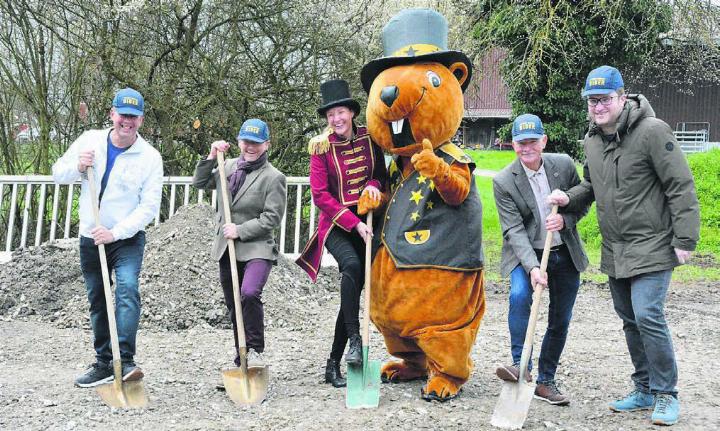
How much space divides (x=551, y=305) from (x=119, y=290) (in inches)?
106

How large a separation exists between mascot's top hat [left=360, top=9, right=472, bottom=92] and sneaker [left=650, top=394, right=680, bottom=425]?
2348 mm

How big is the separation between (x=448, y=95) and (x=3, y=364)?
390cm

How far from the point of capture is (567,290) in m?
4.58

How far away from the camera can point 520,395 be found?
4.19 meters

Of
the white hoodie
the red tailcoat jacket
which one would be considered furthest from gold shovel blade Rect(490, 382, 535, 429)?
the white hoodie

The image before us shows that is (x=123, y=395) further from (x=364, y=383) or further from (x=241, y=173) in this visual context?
(x=241, y=173)

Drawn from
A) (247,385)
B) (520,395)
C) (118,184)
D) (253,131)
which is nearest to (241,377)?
(247,385)

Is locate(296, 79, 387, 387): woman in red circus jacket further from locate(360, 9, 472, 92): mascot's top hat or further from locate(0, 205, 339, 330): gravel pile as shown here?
locate(0, 205, 339, 330): gravel pile

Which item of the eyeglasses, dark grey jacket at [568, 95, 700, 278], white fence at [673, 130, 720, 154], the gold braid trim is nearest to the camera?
dark grey jacket at [568, 95, 700, 278]

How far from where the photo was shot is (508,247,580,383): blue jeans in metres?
4.50

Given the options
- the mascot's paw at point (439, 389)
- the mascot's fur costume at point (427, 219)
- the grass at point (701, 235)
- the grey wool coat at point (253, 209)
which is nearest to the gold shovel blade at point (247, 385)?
the grey wool coat at point (253, 209)

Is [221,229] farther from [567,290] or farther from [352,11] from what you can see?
[352,11]

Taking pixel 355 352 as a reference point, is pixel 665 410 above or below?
below

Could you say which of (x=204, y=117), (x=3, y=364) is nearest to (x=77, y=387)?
(x=3, y=364)
